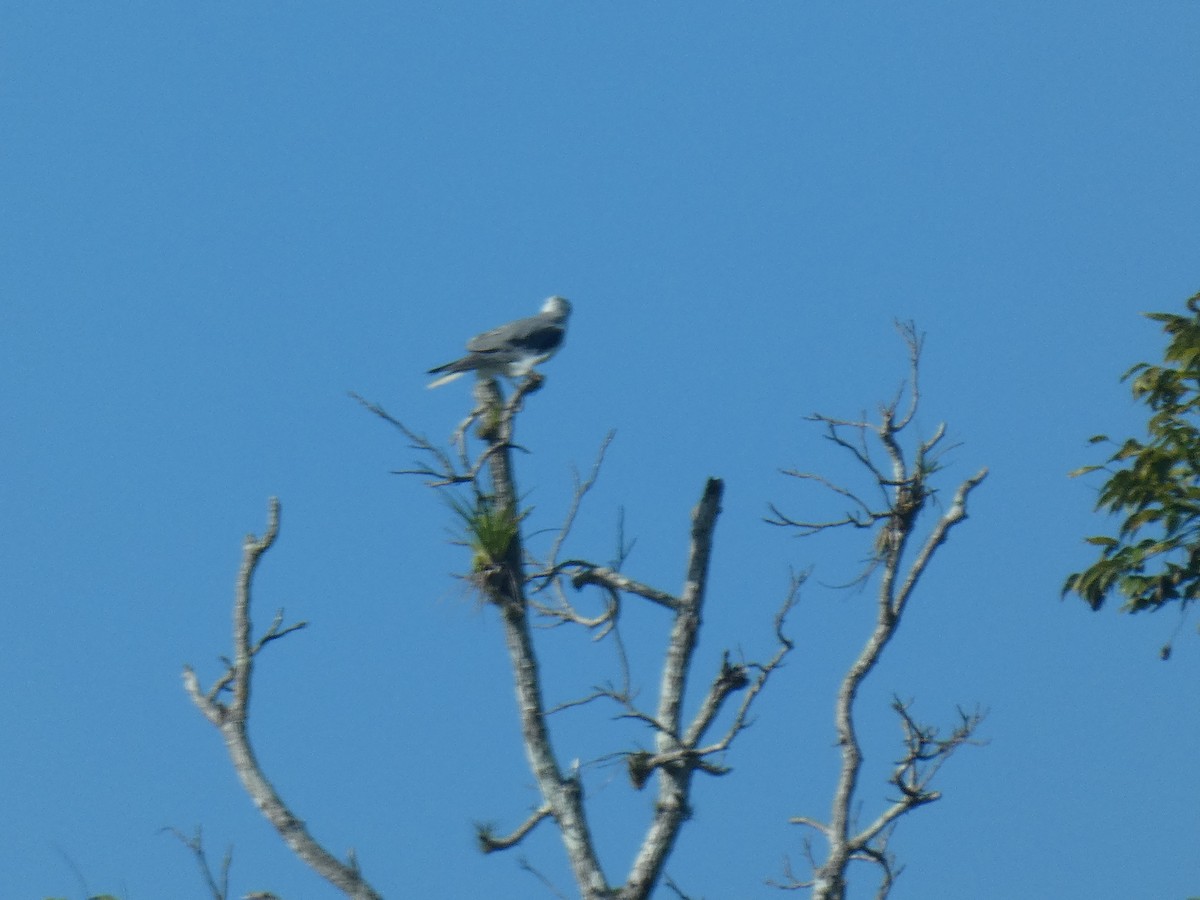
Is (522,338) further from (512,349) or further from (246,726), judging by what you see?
(246,726)

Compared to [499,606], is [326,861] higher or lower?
lower

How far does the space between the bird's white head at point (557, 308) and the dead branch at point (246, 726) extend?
337cm

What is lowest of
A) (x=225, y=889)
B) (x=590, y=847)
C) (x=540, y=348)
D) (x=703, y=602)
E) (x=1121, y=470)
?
(x=225, y=889)

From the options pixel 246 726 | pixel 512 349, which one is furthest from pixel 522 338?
pixel 246 726

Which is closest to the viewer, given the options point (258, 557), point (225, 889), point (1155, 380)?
point (225, 889)

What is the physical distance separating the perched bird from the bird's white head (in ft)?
0.42

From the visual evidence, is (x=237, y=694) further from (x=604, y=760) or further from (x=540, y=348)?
(x=540, y=348)

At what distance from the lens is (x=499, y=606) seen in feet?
27.2

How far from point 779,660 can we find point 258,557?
9.06 feet

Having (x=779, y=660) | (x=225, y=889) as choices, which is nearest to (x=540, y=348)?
(x=779, y=660)

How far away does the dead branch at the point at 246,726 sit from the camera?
7797mm

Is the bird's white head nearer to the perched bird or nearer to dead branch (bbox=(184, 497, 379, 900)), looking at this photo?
the perched bird

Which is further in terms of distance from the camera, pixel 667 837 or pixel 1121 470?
pixel 1121 470

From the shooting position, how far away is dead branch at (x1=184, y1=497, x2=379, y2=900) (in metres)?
7.80
